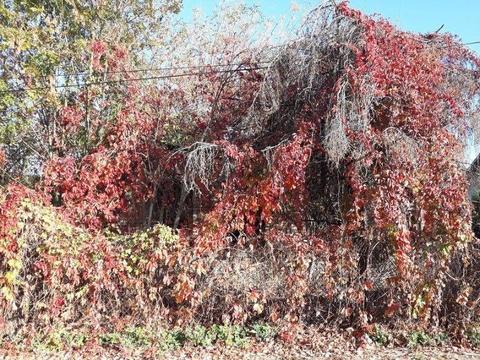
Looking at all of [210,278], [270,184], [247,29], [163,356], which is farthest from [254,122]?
[247,29]

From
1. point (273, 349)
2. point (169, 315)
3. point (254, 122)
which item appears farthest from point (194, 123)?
point (273, 349)

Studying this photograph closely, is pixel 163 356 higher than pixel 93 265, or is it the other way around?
pixel 93 265

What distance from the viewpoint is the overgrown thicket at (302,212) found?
6328 millimetres

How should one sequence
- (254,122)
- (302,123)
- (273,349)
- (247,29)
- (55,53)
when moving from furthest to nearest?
(247,29) → (55,53) → (254,122) → (302,123) → (273,349)

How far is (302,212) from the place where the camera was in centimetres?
775

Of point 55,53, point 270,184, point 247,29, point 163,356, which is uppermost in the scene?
point 247,29

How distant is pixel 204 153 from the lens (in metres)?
7.79

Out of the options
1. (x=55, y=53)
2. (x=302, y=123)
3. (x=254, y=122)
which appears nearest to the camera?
(x=302, y=123)

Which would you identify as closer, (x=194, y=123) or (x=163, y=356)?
(x=163, y=356)

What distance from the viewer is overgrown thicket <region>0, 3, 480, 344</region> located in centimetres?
633

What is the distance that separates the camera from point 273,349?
6.40 metres

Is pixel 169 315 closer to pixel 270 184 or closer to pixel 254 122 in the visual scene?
pixel 270 184

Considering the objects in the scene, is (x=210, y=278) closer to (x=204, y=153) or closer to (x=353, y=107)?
(x=204, y=153)

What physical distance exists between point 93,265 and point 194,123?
4478 mm
